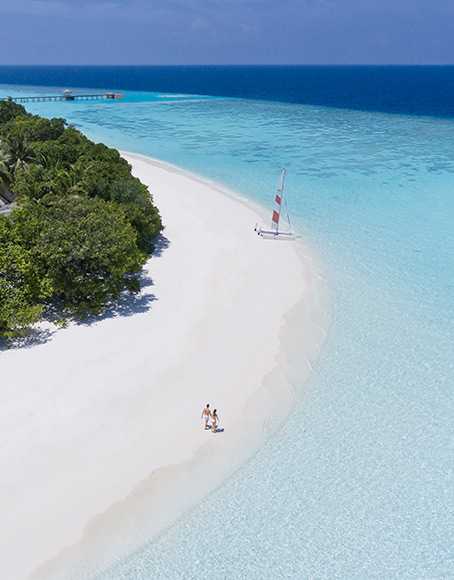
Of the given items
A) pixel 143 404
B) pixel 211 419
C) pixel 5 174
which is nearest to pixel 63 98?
pixel 5 174

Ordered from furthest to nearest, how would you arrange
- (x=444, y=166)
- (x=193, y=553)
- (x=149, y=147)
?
1. (x=149, y=147)
2. (x=444, y=166)
3. (x=193, y=553)

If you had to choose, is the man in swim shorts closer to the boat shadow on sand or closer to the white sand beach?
the white sand beach

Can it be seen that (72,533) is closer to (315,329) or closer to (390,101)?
(315,329)

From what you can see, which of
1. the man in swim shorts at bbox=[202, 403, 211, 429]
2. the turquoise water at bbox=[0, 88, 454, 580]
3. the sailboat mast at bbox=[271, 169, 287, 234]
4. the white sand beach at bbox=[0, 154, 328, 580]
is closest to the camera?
the turquoise water at bbox=[0, 88, 454, 580]

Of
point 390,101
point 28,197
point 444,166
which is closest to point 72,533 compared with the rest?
point 28,197

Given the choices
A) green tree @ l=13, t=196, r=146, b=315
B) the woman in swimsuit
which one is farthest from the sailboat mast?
the woman in swimsuit

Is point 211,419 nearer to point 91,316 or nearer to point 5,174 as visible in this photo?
point 91,316

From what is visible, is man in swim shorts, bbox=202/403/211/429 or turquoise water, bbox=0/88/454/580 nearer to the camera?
turquoise water, bbox=0/88/454/580

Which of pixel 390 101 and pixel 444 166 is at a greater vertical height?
pixel 390 101
